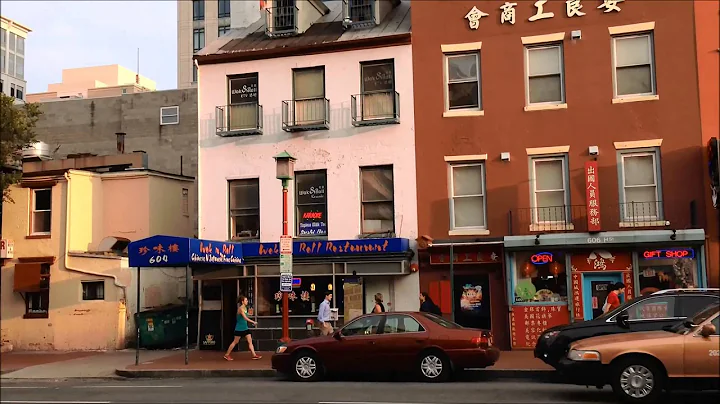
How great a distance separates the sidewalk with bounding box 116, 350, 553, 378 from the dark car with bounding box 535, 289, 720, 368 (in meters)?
1.48

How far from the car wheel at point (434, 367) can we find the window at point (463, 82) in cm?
875

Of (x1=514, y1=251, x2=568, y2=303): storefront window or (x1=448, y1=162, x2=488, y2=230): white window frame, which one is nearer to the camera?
(x1=514, y1=251, x2=568, y2=303): storefront window

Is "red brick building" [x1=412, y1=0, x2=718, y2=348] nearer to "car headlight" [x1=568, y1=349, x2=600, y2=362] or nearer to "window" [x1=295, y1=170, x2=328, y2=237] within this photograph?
"window" [x1=295, y1=170, x2=328, y2=237]

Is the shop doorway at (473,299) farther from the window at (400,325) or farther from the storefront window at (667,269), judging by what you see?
the window at (400,325)

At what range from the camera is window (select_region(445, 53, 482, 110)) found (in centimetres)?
2114

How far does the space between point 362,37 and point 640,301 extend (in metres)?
11.7

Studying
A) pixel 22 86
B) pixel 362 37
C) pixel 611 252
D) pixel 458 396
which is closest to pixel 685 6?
pixel 611 252

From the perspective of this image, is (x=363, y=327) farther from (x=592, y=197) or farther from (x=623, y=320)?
(x=592, y=197)

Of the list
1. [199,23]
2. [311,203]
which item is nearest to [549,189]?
[311,203]

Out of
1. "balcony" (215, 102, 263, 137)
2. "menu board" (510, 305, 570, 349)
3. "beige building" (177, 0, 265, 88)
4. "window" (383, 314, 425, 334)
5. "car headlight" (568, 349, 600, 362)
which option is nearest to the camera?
"car headlight" (568, 349, 600, 362)

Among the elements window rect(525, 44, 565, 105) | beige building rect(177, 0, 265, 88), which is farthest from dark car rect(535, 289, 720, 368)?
beige building rect(177, 0, 265, 88)

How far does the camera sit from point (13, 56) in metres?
93.5

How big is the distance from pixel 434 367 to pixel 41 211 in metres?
15.1

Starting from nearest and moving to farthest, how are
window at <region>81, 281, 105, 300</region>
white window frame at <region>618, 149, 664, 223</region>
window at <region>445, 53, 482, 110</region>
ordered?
white window frame at <region>618, 149, 664, 223</region>
window at <region>445, 53, 482, 110</region>
window at <region>81, 281, 105, 300</region>
